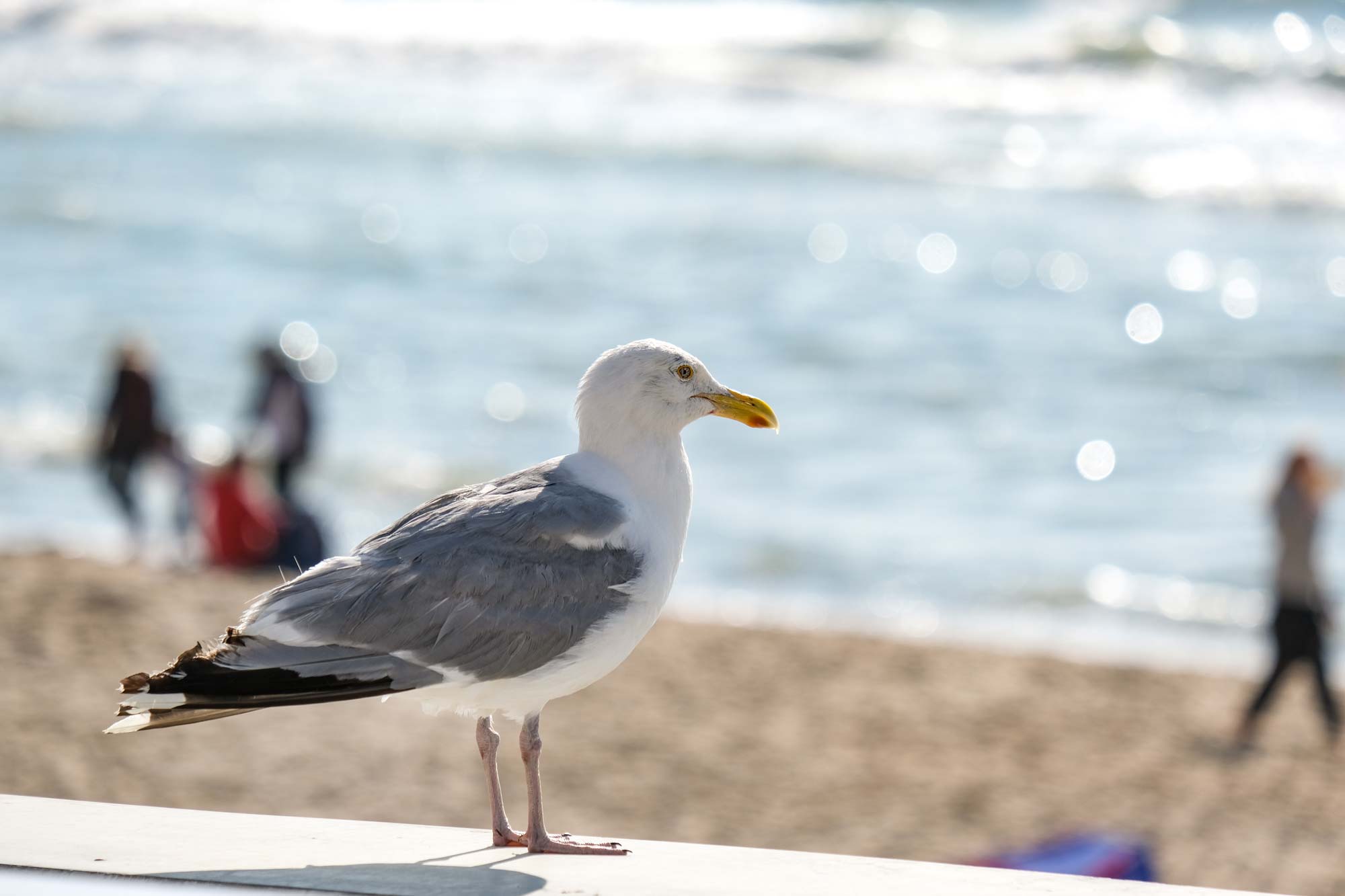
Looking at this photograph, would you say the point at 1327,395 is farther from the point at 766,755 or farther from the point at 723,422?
the point at 766,755

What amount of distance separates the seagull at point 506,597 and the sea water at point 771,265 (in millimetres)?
7621

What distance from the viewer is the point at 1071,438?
47.2 ft

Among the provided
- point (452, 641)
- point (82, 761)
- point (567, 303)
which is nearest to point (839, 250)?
point (567, 303)

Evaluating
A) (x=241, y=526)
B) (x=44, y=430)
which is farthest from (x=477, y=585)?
(x=44, y=430)

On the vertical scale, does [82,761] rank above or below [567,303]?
below

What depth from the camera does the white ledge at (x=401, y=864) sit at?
2625 mm

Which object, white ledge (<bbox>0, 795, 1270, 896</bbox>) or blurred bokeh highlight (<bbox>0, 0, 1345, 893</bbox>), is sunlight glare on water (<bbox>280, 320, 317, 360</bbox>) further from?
white ledge (<bbox>0, 795, 1270, 896</bbox>)

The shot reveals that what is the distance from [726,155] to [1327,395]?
1364 centimetres

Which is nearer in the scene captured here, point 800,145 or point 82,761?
point 82,761

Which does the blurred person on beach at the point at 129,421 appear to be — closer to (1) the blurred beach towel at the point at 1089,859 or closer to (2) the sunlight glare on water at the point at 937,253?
(1) the blurred beach towel at the point at 1089,859

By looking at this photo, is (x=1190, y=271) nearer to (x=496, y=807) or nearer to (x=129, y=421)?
(x=129, y=421)

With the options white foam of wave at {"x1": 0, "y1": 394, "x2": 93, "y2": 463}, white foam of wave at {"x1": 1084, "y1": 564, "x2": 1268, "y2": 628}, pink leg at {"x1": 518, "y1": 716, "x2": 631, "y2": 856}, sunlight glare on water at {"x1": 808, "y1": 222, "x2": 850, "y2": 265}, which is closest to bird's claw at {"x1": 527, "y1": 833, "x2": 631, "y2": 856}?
pink leg at {"x1": 518, "y1": 716, "x2": 631, "y2": 856}

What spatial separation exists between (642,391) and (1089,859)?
3563mm

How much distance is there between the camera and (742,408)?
3367 millimetres
